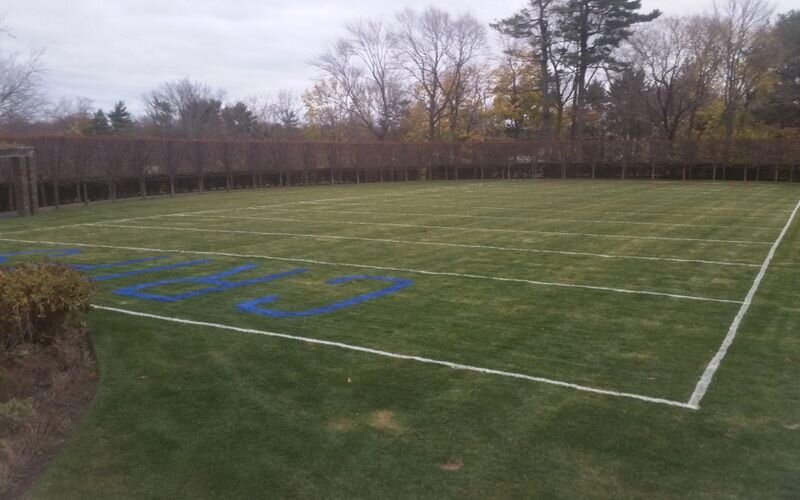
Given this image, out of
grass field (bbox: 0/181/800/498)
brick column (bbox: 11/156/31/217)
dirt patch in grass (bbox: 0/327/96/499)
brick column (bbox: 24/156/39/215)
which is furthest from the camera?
brick column (bbox: 24/156/39/215)

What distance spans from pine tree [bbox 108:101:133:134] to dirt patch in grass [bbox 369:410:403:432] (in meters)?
61.5

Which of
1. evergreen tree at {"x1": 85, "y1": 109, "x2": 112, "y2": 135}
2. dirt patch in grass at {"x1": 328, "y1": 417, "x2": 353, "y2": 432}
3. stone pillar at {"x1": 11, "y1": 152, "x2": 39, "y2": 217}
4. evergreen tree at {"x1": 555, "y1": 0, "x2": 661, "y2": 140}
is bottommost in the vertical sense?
dirt patch in grass at {"x1": 328, "y1": 417, "x2": 353, "y2": 432}

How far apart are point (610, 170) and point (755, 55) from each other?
15664mm

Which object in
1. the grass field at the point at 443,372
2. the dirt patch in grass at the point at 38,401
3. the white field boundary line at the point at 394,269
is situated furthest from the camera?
the white field boundary line at the point at 394,269

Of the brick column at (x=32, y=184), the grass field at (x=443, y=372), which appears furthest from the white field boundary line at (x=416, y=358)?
the brick column at (x=32, y=184)

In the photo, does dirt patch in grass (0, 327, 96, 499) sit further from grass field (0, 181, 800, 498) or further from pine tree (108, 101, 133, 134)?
pine tree (108, 101, 133, 134)

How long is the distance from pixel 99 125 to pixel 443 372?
61.6 m

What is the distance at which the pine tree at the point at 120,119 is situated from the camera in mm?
60594

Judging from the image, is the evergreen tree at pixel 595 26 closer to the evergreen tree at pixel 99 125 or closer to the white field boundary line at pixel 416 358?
the evergreen tree at pixel 99 125

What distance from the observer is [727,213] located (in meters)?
19.2

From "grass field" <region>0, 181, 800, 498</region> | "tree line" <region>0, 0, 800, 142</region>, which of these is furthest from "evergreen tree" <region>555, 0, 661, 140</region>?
"grass field" <region>0, 181, 800, 498</region>

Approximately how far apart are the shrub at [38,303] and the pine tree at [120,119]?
58538 millimetres

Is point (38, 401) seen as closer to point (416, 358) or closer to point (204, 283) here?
point (416, 358)

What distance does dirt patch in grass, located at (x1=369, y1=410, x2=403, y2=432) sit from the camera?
15.1ft
